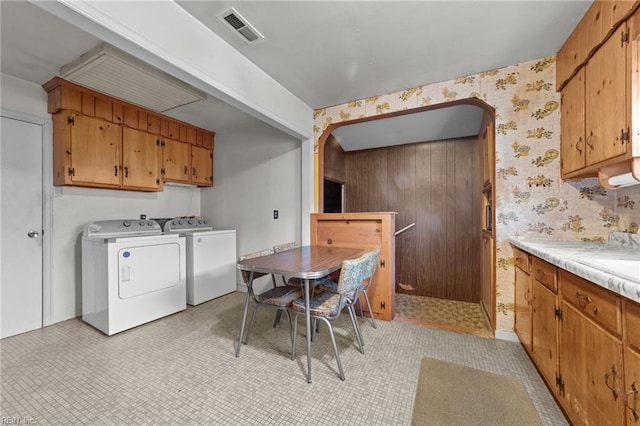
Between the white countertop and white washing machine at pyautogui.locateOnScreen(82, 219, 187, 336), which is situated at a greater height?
the white countertop

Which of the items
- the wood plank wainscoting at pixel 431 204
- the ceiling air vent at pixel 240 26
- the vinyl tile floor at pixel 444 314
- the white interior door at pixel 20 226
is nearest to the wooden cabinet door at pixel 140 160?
the white interior door at pixel 20 226

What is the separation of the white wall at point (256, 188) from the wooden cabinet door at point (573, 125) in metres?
2.58

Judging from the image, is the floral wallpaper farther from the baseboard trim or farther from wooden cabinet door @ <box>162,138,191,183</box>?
wooden cabinet door @ <box>162,138,191,183</box>

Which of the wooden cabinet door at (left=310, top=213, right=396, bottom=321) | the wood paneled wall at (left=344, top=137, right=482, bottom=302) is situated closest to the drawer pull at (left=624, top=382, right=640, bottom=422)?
the wooden cabinet door at (left=310, top=213, right=396, bottom=321)

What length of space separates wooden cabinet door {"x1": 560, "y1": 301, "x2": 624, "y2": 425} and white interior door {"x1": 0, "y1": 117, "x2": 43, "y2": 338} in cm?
424

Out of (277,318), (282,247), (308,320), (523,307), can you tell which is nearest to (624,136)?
(523,307)

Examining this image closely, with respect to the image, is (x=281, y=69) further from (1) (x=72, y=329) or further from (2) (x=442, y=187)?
(1) (x=72, y=329)

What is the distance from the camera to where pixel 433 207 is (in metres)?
3.75

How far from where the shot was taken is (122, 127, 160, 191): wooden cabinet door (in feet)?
10.0

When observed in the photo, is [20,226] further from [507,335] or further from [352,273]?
[507,335]

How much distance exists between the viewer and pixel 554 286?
1496 mm

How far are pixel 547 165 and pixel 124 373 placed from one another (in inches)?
144

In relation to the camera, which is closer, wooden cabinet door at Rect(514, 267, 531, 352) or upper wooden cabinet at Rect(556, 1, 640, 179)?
upper wooden cabinet at Rect(556, 1, 640, 179)

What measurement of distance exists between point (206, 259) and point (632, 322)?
3.60 m
